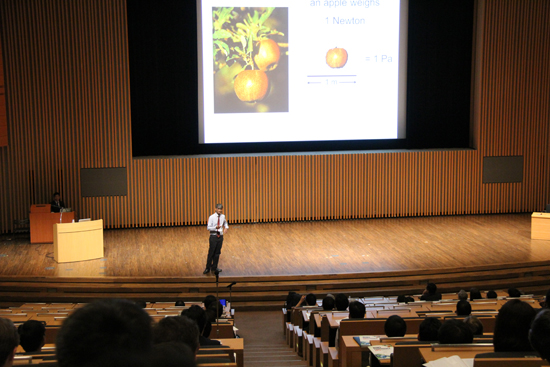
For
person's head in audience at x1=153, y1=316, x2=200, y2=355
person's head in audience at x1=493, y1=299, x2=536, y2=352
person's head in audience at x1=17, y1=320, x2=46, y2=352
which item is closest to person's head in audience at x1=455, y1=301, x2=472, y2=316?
person's head in audience at x1=493, y1=299, x2=536, y2=352

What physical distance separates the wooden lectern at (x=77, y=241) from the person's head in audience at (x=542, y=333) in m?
Result: 9.49

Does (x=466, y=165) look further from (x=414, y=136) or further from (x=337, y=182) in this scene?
(x=337, y=182)

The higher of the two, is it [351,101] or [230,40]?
[230,40]

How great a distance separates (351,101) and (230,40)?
3.04 meters

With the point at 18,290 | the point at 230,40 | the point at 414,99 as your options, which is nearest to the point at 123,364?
the point at 18,290

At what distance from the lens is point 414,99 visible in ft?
47.1

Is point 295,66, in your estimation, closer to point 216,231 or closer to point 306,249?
point 306,249

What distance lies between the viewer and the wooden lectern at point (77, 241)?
420 inches

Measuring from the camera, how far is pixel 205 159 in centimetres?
1366

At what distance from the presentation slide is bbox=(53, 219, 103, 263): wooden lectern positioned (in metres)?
3.68

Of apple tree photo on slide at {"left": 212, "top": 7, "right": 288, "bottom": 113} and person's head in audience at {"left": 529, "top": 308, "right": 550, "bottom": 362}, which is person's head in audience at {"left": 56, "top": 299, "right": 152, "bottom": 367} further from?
apple tree photo on slide at {"left": 212, "top": 7, "right": 288, "bottom": 113}

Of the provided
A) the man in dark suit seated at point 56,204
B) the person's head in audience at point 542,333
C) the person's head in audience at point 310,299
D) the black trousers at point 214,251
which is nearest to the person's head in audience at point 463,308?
the person's head in audience at point 310,299

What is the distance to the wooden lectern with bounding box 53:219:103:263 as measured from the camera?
1066 cm

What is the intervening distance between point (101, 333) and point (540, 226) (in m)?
12.3
